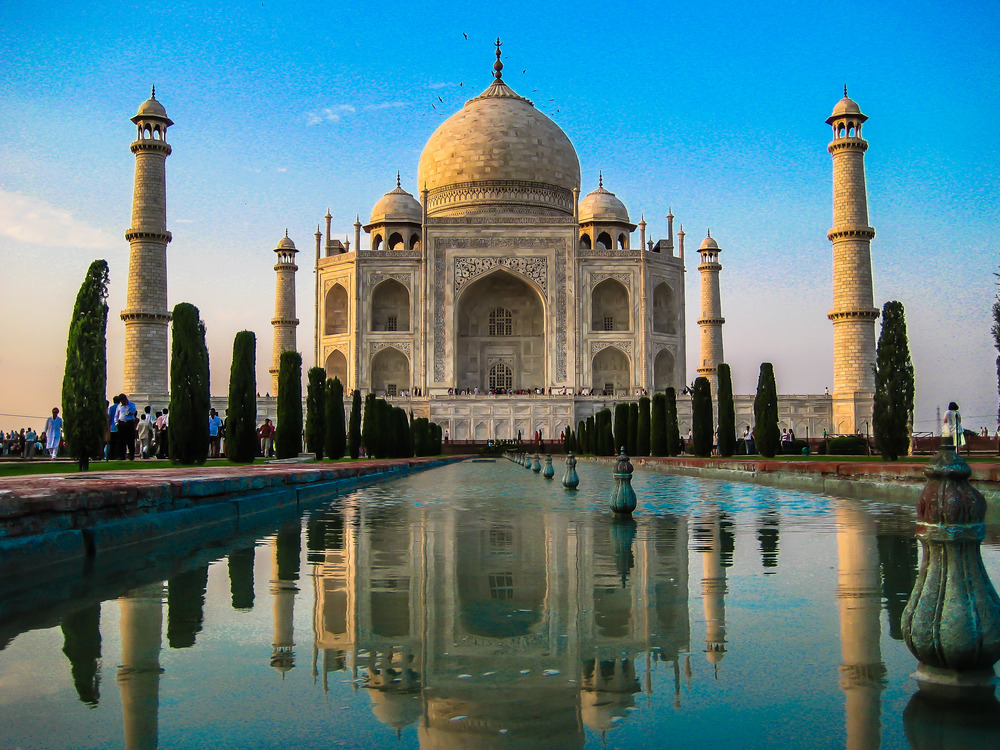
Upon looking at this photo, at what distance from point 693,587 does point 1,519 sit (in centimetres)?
206

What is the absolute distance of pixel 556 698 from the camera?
1563mm

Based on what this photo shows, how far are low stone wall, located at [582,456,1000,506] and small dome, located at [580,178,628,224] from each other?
84.9 feet

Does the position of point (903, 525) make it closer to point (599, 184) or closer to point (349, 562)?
point (349, 562)

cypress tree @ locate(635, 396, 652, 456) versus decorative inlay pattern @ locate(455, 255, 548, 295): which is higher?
decorative inlay pattern @ locate(455, 255, 548, 295)

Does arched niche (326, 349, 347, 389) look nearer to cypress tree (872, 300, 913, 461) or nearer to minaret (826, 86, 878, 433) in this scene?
minaret (826, 86, 878, 433)

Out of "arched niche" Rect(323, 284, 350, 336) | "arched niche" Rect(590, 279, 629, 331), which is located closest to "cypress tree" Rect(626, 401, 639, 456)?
"arched niche" Rect(590, 279, 629, 331)

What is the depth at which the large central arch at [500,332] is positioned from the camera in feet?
114

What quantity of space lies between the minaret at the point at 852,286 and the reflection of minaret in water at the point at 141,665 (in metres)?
27.3

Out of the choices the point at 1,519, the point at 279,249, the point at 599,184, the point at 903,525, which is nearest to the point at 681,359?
Result: the point at 599,184

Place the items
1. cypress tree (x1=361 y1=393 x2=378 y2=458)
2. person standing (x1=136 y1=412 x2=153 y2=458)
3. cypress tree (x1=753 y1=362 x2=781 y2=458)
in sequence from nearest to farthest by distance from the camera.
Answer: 1. cypress tree (x1=753 y1=362 x2=781 y2=458)
2. person standing (x1=136 y1=412 x2=153 y2=458)
3. cypress tree (x1=361 y1=393 x2=378 y2=458)

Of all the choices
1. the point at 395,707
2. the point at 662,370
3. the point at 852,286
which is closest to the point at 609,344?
the point at 662,370

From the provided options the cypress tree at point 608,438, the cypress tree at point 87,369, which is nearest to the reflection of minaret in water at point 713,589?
the cypress tree at point 87,369

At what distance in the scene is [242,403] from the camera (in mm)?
12555

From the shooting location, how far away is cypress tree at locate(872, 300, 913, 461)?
13.7 metres
